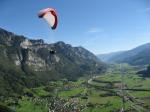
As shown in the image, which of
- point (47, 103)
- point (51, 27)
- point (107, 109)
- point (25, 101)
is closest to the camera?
point (51, 27)

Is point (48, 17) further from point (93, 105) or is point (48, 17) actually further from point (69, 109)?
point (93, 105)

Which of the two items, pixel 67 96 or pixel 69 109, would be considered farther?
pixel 67 96

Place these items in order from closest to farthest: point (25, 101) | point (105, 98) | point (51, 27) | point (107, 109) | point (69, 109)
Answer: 1. point (51, 27)
2. point (69, 109)
3. point (107, 109)
4. point (25, 101)
5. point (105, 98)

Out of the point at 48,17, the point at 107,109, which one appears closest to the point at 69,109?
the point at 107,109

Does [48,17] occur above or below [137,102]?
above

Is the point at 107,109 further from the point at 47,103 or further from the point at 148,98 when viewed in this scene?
the point at 148,98

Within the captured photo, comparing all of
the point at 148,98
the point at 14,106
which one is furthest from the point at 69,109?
the point at 148,98
